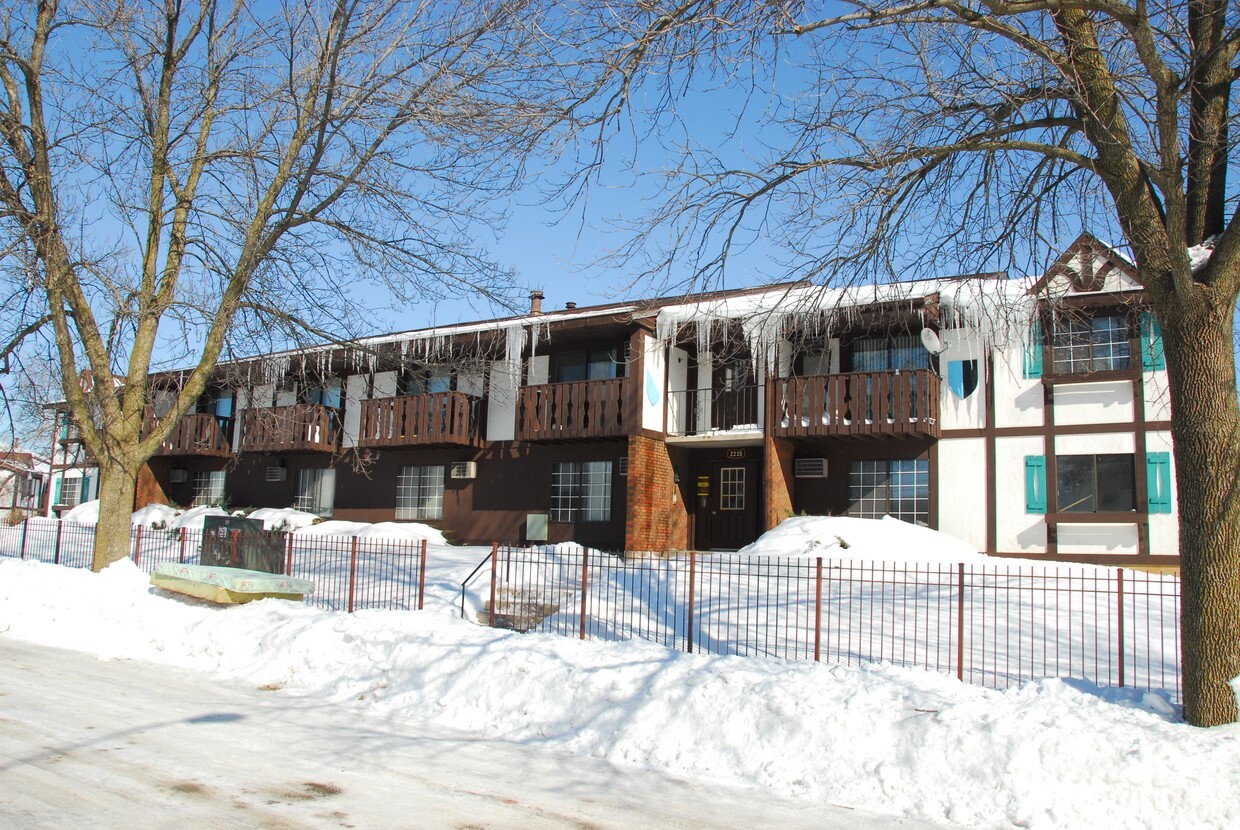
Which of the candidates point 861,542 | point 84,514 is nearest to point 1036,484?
point 861,542

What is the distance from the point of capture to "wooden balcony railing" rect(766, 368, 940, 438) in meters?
18.5

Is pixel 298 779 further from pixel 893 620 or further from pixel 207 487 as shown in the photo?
pixel 207 487

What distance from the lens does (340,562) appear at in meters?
18.2

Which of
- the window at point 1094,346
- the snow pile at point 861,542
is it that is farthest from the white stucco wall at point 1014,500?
the window at point 1094,346

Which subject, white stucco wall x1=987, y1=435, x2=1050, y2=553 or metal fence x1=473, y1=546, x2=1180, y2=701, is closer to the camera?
metal fence x1=473, y1=546, x2=1180, y2=701

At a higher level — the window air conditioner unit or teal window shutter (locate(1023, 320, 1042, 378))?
teal window shutter (locate(1023, 320, 1042, 378))

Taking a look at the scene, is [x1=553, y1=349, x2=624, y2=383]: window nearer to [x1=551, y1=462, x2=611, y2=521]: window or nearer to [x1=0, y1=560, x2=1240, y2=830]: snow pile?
[x1=551, y1=462, x2=611, y2=521]: window

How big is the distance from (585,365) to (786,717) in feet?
53.6

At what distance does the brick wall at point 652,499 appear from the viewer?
2041cm

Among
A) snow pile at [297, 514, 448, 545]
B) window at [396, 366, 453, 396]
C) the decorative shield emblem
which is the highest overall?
window at [396, 366, 453, 396]

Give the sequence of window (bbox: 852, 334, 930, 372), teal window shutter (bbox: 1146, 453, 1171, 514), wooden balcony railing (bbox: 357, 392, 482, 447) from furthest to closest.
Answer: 1. wooden balcony railing (bbox: 357, 392, 482, 447)
2. window (bbox: 852, 334, 930, 372)
3. teal window shutter (bbox: 1146, 453, 1171, 514)

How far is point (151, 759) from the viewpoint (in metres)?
6.70

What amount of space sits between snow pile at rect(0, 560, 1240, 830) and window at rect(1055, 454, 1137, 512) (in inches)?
434

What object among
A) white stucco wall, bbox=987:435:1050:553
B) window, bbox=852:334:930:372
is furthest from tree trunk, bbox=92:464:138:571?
white stucco wall, bbox=987:435:1050:553
